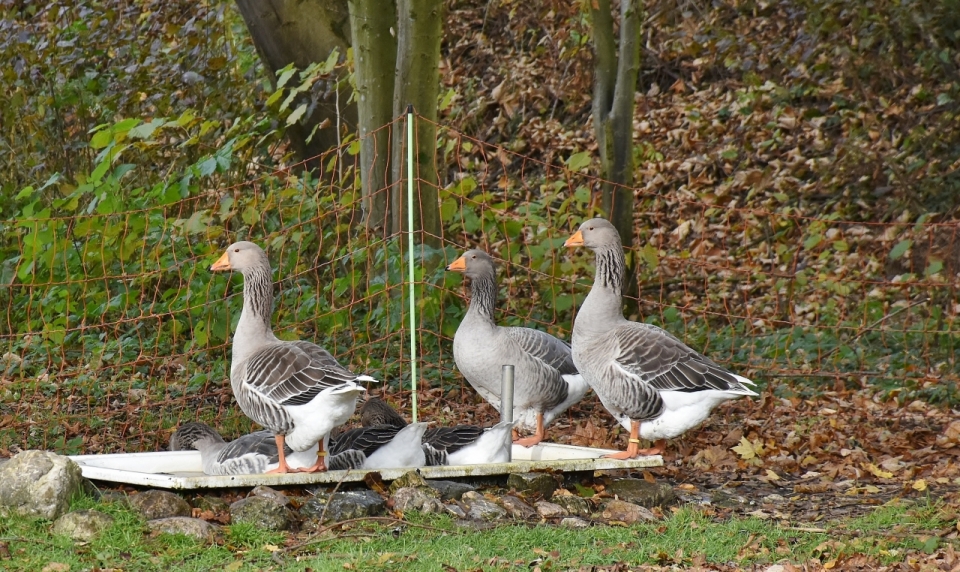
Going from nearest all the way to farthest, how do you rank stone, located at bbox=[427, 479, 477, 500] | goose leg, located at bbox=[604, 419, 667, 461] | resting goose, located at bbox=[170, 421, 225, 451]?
stone, located at bbox=[427, 479, 477, 500]
goose leg, located at bbox=[604, 419, 667, 461]
resting goose, located at bbox=[170, 421, 225, 451]

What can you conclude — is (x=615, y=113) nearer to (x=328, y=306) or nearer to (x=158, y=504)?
(x=328, y=306)

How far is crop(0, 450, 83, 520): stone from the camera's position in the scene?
5.40 m

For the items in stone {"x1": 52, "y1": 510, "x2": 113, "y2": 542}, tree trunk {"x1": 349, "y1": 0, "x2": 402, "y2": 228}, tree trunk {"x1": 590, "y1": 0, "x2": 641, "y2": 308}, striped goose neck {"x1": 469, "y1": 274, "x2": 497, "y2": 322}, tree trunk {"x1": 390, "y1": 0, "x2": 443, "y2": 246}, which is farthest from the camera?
tree trunk {"x1": 590, "y1": 0, "x2": 641, "y2": 308}

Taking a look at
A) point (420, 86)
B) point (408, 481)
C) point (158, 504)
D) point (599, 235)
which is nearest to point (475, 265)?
point (599, 235)

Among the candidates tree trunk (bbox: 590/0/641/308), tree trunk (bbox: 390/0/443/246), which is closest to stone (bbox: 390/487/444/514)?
tree trunk (bbox: 390/0/443/246)

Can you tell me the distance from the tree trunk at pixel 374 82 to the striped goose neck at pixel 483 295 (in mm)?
2230

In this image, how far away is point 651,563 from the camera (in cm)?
486

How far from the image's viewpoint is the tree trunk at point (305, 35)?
11.0 metres

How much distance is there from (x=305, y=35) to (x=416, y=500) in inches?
261

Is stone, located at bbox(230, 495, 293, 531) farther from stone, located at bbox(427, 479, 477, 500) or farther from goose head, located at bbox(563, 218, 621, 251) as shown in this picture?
goose head, located at bbox(563, 218, 621, 251)

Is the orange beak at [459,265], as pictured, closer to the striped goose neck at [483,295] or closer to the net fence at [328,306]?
the striped goose neck at [483,295]

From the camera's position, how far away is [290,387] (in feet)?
19.3

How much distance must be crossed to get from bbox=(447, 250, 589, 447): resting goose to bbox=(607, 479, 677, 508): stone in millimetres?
898

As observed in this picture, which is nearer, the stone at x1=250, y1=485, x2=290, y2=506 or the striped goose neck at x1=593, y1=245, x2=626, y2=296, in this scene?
the stone at x1=250, y1=485, x2=290, y2=506
